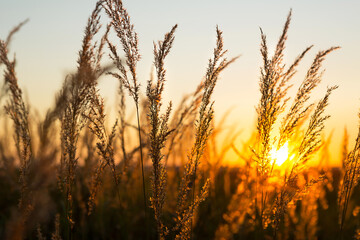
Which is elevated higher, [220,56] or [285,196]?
[220,56]

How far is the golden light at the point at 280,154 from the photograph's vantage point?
2527 mm

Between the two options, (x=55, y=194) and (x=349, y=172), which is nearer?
(x=349, y=172)

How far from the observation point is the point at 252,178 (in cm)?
400

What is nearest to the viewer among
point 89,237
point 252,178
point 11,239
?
point 11,239

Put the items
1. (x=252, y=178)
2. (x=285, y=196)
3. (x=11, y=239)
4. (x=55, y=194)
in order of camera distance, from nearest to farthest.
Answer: (x=11, y=239), (x=285, y=196), (x=252, y=178), (x=55, y=194)

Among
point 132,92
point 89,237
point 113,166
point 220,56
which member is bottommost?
point 89,237

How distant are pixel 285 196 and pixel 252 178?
1.45 m

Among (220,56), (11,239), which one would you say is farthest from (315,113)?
(11,239)

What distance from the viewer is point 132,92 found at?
2.52m

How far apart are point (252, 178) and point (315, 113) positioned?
1.57 m

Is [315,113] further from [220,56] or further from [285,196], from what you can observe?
[220,56]

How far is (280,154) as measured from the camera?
2.55 m

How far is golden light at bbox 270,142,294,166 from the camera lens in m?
2.53

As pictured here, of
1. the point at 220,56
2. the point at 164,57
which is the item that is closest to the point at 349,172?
the point at 220,56
